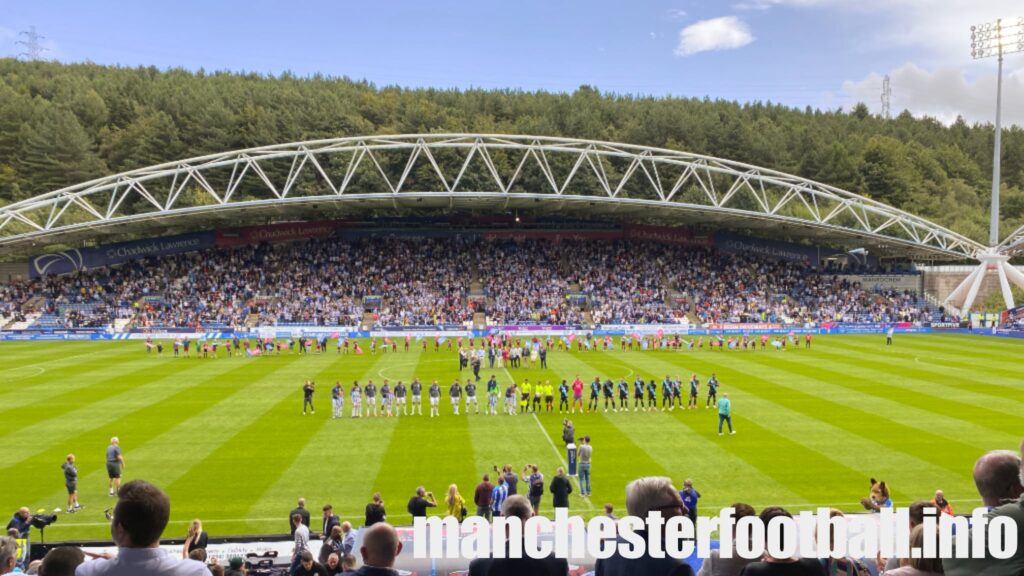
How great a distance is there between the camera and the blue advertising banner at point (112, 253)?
58.7 m

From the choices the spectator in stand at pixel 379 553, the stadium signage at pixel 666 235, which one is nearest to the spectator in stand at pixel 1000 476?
the spectator in stand at pixel 379 553

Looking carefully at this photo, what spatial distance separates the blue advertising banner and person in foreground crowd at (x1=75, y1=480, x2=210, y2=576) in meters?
63.6

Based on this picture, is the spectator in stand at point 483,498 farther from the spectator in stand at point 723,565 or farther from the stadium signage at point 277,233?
the stadium signage at point 277,233

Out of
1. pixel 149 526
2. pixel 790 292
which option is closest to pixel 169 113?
pixel 790 292

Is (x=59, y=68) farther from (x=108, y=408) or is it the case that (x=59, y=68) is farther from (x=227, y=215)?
(x=108, y=408)

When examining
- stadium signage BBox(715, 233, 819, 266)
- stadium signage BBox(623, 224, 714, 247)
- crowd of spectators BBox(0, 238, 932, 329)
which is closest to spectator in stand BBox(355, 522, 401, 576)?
crowd of spectators BBox(0, 238, 932, 329)

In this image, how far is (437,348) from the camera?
43188mm

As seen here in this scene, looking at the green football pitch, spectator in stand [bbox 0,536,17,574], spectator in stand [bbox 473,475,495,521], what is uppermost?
spectator in stand [bbox 0,536,17,574]

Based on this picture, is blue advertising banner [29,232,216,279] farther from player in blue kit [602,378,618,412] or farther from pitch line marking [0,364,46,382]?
player in blue kit [602,378,618,412]

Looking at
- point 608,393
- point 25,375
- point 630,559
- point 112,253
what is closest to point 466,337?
point 25,375

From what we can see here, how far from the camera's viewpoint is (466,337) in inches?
1909

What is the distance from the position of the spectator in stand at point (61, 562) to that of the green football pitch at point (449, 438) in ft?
33.5

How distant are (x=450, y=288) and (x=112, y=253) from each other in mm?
26256

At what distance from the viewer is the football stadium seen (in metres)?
14.1
